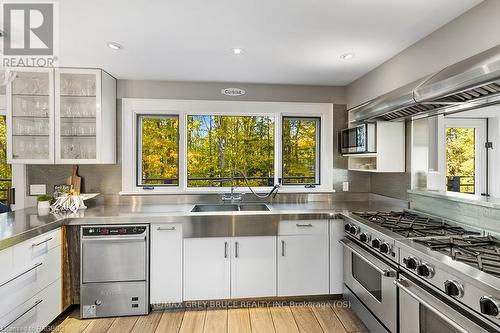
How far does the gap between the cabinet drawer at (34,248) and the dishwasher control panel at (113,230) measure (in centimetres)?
22

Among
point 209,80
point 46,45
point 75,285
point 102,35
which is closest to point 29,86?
point 46,45

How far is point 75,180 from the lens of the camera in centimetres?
291

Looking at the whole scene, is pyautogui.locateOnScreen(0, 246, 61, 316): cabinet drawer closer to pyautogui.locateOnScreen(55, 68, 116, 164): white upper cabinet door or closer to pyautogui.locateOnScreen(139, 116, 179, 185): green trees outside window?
pyautogui.locateOnScreen(55, 68, 116, 164): white upper cabinet door

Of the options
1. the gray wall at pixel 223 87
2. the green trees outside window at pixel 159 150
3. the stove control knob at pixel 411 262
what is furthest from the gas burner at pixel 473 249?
the green trees outside window at pixel 159 150

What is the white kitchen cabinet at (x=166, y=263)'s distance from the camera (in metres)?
2.40

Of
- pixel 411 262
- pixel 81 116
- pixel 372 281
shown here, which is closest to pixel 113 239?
pixel 81 116

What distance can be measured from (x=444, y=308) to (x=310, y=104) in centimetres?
240

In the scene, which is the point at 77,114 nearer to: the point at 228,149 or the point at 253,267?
the point at 228,149

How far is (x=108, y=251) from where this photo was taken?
2326mm

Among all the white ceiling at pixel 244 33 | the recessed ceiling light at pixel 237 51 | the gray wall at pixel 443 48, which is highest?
the white ceiling at pixel 244 33

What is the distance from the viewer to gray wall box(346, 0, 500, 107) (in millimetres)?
1513

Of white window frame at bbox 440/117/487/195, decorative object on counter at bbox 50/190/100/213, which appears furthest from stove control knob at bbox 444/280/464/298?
decorative object on counter at bbox 50/190/100/213

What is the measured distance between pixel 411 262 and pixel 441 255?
0.20m

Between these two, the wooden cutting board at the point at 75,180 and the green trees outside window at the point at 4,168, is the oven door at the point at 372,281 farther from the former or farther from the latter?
the green trees outside window at the point at 4,168
